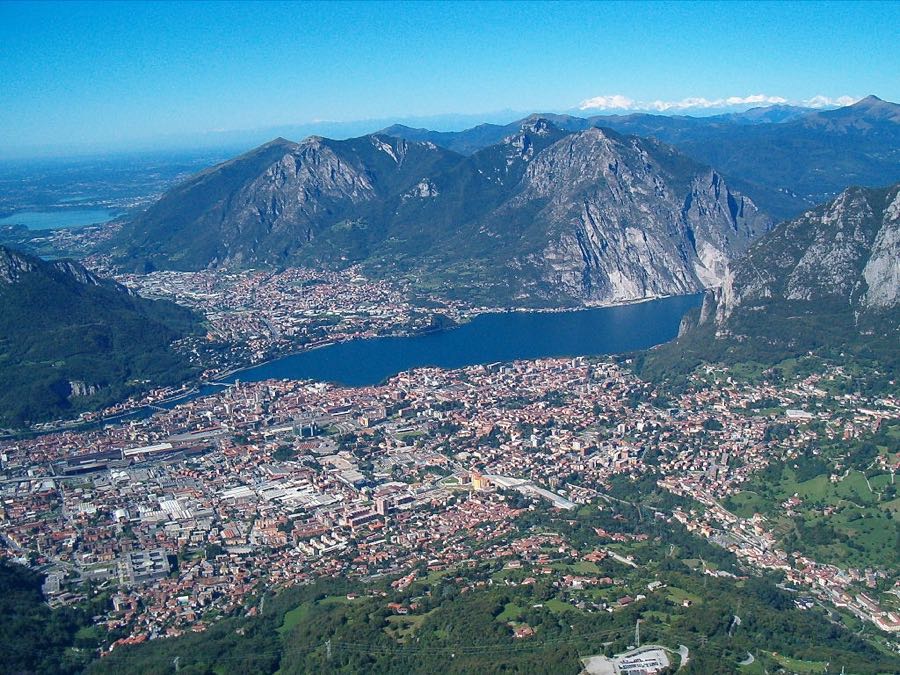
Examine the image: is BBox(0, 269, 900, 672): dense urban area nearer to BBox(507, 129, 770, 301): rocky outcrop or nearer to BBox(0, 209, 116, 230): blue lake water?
BBox(507, 129, 770, 301): rocky outcrop

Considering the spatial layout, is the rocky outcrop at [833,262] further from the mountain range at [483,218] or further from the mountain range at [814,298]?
the mountain range at [483,218]

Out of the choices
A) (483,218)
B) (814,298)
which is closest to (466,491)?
(814,298)

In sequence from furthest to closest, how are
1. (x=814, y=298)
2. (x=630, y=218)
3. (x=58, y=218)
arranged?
(x=58, y=218) < (x=630, y=218) < (x=814, y=298)

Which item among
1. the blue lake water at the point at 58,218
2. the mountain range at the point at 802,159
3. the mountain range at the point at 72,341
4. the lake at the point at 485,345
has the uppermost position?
the mountain range at the point at 802,159

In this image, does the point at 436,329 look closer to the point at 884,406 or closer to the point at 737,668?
the point at 884,406

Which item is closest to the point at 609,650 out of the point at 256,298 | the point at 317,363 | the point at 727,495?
the point at 727,495

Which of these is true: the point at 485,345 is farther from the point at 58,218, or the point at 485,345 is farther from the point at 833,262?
the point at 58,218

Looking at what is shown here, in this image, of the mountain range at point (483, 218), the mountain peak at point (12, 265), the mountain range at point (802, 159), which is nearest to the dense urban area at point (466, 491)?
the mountain peak at point (12, 265)
